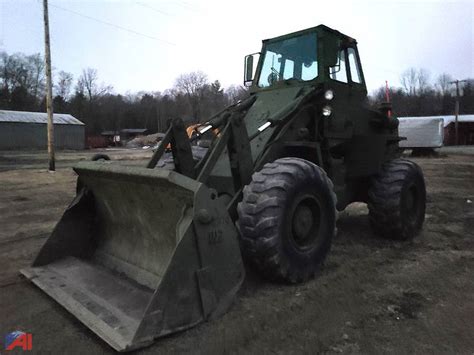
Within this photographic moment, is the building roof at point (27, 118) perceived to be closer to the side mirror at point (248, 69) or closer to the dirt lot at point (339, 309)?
the dirt lot at point (339, 309)

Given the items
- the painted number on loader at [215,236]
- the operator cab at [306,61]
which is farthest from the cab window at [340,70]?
the painted number on loader at [215,236]

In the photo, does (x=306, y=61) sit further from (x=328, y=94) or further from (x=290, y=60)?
(x=328, y=94)

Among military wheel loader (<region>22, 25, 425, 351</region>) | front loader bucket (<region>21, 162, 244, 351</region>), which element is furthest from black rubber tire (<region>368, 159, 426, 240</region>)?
front loader bucket (<region>21, 162, 244, 351</region>)

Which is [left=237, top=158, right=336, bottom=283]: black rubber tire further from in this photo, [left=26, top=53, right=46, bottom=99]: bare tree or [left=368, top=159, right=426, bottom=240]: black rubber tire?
[left=26, top=53, right=46, bottom=99]: bare tree

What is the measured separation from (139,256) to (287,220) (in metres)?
1.50

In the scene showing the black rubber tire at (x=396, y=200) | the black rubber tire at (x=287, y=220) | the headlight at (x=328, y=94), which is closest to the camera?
the black rubber tire at (x=287, y=220)

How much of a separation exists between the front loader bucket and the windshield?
2707mm

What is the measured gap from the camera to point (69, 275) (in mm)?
4238

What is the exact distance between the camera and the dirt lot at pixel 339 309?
3133 mm

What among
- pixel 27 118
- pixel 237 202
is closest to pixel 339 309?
pixel 237 202

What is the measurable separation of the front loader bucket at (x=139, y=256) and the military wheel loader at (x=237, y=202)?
0.4 inches

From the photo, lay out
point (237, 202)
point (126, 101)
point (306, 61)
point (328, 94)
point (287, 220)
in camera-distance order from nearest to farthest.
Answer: point (287, 220), point (237, 202), point (328, 94), point (306, 61), point (126, 101)

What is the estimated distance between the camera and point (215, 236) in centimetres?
346

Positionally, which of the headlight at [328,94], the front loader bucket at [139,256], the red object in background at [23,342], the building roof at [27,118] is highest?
the building roof at [27,118]
